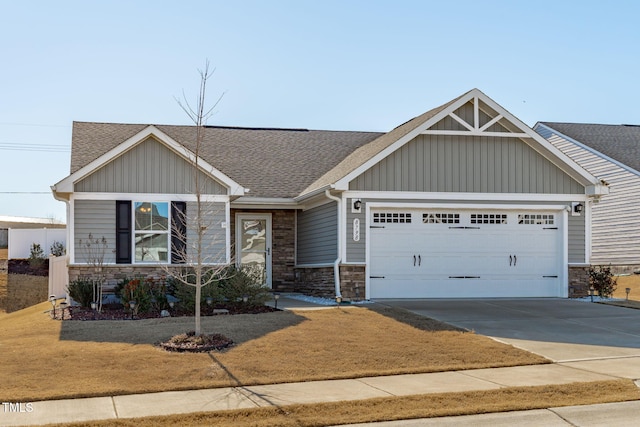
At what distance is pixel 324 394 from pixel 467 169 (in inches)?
425

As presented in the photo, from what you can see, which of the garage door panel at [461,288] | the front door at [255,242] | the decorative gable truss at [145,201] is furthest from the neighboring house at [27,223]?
the garage door panel at [461,288]

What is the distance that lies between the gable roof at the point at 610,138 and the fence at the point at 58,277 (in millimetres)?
19284

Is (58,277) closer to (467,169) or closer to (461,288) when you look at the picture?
(461,288)

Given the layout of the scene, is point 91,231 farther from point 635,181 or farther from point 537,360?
point 635,181

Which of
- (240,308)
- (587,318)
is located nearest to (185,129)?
(240,308)

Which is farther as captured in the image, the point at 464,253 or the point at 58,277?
the point at 58,277

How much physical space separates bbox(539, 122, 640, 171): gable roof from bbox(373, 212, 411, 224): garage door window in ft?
40.2

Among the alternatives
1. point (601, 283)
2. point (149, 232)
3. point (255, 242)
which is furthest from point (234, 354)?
point (601, 283)

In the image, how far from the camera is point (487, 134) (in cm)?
1844

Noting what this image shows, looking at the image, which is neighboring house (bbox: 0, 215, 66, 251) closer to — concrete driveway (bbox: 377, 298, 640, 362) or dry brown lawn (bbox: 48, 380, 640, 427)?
concrete driveway (bbox: 377, 298, 640, 362)

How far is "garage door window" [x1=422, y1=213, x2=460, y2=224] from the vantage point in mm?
18328

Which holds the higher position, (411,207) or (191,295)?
(411,207)

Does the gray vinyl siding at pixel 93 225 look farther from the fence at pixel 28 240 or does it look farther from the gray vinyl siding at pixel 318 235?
the fence at pixel 28 240

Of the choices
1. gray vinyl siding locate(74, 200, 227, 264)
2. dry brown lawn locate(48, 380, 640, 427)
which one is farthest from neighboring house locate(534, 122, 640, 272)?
dry brown lawn locate(48, 380, 640, 427)
